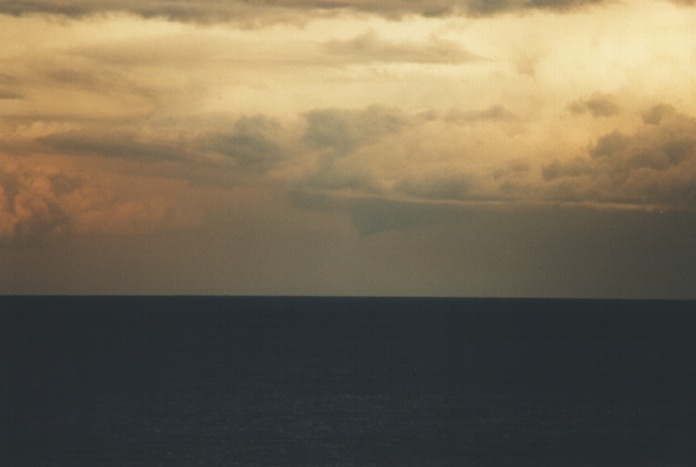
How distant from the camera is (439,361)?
104938 mm

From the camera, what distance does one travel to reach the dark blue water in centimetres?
4966

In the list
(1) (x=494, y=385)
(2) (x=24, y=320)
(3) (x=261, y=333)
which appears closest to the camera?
(1) (x=494, y=385)

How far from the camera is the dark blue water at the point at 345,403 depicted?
1955 inches

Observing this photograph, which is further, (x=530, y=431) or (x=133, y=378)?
(x=133, y=378)

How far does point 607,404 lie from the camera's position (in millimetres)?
69562

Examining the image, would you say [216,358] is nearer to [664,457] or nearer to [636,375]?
[636,375]

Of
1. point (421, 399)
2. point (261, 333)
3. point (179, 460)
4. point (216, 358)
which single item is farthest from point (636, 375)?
point (261, 333)

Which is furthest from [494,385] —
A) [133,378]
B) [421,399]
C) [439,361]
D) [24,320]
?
[24,320]

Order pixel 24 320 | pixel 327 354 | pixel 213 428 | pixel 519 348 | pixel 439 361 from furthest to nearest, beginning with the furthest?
pixel 24 320 < pixel 519 348 < pixel 327 354 < pixel 439 361 < pixel 213 428

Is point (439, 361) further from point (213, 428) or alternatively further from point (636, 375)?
point (213, 428)

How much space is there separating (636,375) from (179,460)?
57.0 m

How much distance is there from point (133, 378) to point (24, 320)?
12213 cm

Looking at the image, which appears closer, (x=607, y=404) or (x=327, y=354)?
(x=607, y=404)

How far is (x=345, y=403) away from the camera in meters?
68.1
